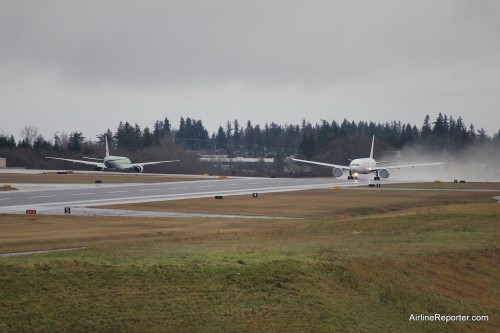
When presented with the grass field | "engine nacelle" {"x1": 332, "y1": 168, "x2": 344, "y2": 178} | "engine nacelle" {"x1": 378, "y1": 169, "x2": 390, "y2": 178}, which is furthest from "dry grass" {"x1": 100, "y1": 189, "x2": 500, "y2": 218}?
"engine nacelle" {"x1": 332, "y1": 168, "x2": 344, "y2": 178}

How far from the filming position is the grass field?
63.6 feet

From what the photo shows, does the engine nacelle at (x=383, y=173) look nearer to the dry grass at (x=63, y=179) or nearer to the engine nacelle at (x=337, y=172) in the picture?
the engine nacelle at (x=337, y=172)

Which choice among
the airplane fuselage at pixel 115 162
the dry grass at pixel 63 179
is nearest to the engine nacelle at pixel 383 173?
the dry grass at pixel 63 179

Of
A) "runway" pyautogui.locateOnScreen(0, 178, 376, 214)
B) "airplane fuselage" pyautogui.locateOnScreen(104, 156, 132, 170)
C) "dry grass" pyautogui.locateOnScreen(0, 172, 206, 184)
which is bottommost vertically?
"runway" pyautogui.locateOnScreen(0, 178, 376, 214)

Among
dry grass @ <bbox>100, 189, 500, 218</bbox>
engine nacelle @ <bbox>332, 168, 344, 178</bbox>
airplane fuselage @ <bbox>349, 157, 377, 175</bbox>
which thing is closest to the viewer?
dry grass @ <bbox>100, 189, 500, 218</bbox>

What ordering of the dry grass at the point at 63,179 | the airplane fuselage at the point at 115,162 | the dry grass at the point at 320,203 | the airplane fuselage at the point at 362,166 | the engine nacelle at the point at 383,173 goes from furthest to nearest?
the airplane fuselage at the point at 115,162, the airplane fuselage at the point at 362,166, the engine nacelle at the point at 383,173, the dry grass at the point at 63,179, the dry grass at the point at 320,203

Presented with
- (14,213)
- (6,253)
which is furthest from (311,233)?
(14,213)

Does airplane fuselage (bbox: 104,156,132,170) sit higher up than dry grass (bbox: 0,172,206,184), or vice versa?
airplane fuselage (bbox: 104,156,132,170)

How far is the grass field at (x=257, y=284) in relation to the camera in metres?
19.4

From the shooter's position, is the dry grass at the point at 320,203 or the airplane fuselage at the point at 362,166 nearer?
the dry grass at the point at 320,203

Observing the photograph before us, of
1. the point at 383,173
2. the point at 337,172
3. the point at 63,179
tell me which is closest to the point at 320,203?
the point at 63,179

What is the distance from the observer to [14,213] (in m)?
55.9

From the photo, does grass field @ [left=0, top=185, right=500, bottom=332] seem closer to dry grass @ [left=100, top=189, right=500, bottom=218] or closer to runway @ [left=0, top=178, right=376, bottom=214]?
dry grass @ [left=100, top=189, right=500, bottom=218]

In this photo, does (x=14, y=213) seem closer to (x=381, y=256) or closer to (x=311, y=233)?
(x=311, y=233)
